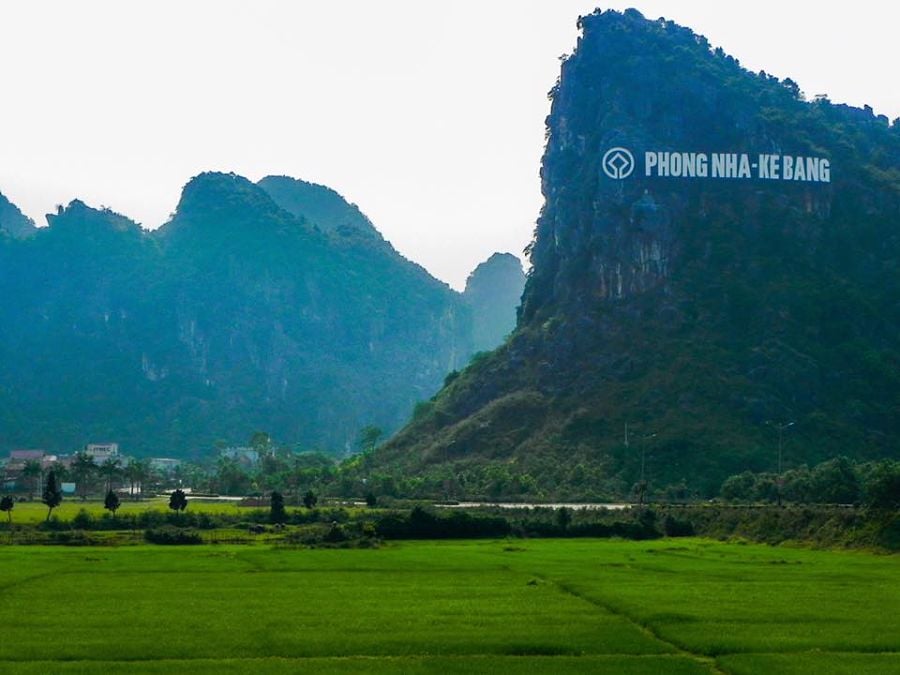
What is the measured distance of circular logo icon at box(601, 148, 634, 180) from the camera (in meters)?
162

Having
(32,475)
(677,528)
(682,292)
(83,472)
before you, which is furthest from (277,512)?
(682,292)

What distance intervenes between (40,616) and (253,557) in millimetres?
23510

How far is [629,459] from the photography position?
13438 centimetres

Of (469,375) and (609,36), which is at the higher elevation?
(609,36)

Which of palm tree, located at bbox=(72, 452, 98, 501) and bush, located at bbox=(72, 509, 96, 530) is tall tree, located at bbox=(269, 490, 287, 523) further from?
palm tree, located at bbox=(72, 452, 98, 501)

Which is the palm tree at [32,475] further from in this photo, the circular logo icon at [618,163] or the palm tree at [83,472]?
the circular logo icon at [618,163]

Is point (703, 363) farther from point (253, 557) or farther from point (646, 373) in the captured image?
point (253, 557)

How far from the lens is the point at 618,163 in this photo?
16225 cm

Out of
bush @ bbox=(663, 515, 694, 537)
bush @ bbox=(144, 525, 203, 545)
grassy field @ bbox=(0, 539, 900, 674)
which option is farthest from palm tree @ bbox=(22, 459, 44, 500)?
grassy field @ bbox=(0, 539, 900, 674)

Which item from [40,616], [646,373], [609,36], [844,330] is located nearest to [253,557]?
[40,616]

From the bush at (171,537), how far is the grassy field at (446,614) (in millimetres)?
11866

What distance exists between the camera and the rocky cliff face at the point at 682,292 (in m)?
139

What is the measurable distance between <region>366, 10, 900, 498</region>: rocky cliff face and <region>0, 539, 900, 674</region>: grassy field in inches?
2719

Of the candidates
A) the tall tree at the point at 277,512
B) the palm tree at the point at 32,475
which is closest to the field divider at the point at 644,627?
the tall tree at the point at 277,512
